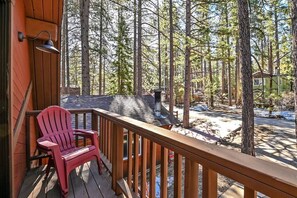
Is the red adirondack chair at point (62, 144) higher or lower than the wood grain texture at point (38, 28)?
lower

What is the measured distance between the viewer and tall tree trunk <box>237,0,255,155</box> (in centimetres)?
664

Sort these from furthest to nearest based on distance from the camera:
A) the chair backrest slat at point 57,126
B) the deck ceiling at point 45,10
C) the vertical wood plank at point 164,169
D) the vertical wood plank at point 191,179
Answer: the deck ceiling at point 45,10 → the chair backrest slat at point 57,126 → the vertical wood plank at point 164,169 → the vertical wood plank at point 191,179

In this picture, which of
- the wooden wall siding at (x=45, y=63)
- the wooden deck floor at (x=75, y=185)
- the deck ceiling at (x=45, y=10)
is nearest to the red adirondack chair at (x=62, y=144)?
the wooden deck floor at (x=75, y=185)

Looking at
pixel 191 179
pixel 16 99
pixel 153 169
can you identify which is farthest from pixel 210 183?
pixel 16 99

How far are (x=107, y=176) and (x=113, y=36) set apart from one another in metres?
13.1

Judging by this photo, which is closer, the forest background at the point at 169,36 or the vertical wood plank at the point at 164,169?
the vertical wood plank at the point at 164,169

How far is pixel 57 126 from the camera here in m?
3.18

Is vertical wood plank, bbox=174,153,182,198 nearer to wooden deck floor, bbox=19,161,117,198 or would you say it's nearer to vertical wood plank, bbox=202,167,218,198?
vertical wood plank, bbox=202,167,218,198

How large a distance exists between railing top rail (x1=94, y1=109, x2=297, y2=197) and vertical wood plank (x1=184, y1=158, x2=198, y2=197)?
0.07m

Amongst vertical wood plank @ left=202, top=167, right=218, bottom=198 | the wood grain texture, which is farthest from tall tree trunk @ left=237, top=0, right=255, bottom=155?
vertical wood plank @ left=202, top=167, right=218, bottom=198

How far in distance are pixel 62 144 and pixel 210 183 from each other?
8.66ft

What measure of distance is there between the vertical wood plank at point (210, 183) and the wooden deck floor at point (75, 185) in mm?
1576

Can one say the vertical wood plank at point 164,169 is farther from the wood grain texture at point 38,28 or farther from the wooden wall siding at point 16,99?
the wood grain texture at point 38,28

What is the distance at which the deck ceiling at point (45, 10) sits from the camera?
308 centimetres
